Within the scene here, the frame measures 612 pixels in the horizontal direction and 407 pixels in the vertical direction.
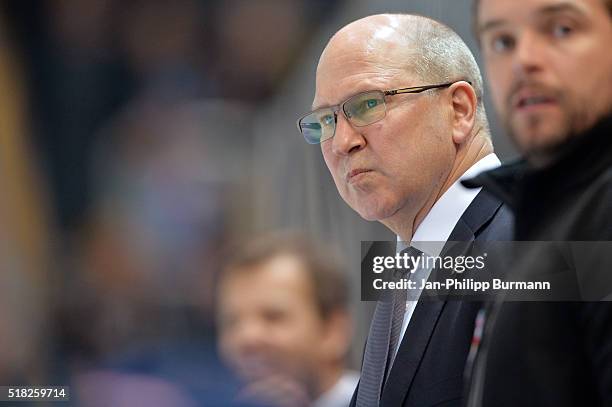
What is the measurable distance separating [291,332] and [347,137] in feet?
1.32

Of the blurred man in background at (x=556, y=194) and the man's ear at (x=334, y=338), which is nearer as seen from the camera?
the blurred man in background at (x=556, y=194)

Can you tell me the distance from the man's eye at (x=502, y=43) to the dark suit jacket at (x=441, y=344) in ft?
1.04

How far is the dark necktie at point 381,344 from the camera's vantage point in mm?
1361

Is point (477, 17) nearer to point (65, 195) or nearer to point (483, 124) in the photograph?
point (483, 124)

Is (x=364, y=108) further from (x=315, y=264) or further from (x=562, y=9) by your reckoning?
(x=562, y=9)

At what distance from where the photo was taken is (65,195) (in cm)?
196

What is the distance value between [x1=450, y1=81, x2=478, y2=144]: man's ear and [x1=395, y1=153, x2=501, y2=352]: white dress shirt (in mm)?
79

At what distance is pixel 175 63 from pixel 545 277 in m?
1.29

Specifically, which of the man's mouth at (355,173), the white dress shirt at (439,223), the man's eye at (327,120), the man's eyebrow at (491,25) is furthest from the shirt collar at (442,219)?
the man's eyebrow at (491,25)

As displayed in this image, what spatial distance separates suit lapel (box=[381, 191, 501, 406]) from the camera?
1251 millimetres

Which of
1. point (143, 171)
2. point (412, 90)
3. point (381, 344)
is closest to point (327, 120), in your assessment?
point (412, 90)

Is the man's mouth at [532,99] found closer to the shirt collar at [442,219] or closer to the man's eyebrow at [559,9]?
the man's eyebrow at [559,9]

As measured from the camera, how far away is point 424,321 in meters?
1.28

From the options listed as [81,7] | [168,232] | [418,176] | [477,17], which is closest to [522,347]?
[477,17]
